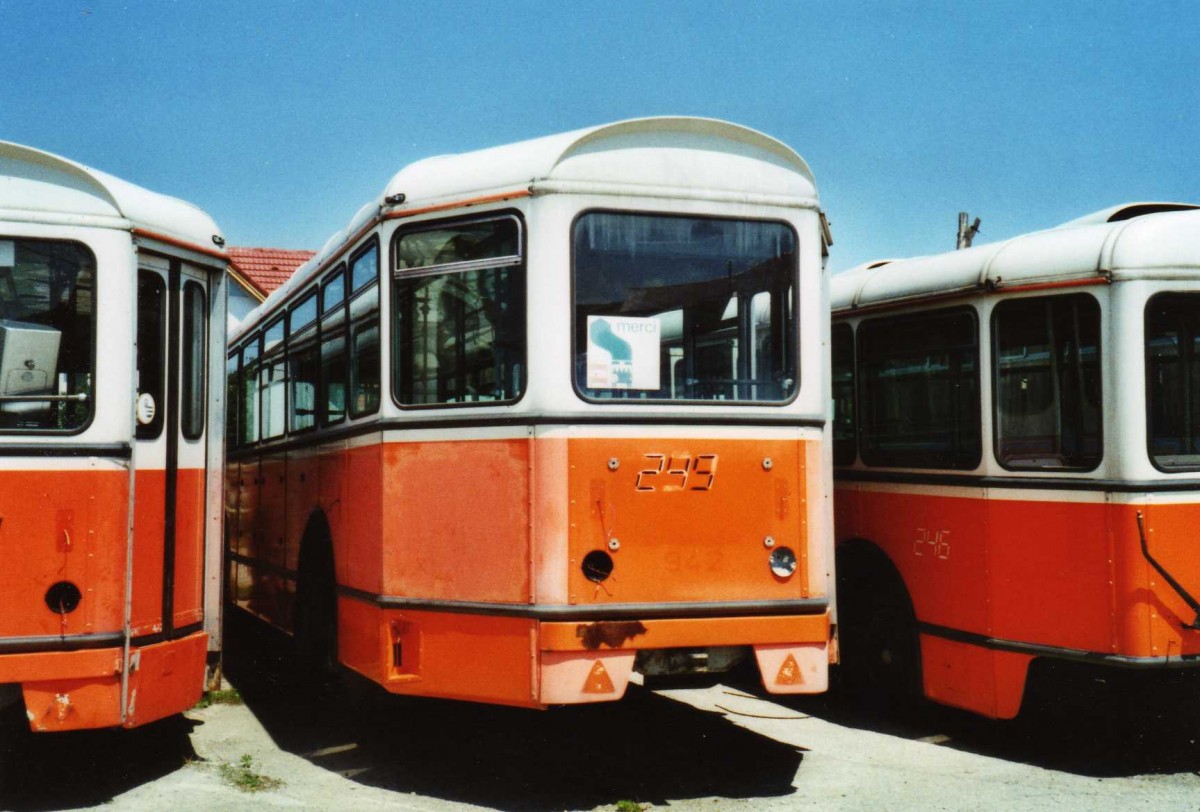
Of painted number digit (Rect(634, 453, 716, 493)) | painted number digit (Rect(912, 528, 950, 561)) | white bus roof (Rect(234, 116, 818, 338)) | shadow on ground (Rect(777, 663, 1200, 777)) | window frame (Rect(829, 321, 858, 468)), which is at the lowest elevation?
shadow on ground (Rect(777, 663, 1200, 777))

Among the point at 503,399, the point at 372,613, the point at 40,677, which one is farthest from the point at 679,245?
the point at 40,677

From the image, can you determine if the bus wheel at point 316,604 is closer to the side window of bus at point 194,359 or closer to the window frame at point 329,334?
the window frame at point 329,334

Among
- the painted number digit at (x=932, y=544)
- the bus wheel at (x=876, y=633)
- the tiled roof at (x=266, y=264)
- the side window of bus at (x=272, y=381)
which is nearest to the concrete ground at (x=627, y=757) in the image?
the bus wheel at (x=876, y=633)

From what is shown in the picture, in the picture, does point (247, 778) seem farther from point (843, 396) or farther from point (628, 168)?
point (843, 396)

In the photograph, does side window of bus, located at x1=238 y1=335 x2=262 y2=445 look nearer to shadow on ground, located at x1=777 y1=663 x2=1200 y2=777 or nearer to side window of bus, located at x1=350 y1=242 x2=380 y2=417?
side window of bus, located at x1=350 y1=242 x2=380 y2=417

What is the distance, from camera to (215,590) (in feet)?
21.4

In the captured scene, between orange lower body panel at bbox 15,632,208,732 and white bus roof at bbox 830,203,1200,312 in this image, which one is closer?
orange lower body panel at bbox 15,632,208,732

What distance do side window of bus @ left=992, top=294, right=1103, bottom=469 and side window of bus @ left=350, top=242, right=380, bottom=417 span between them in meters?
3.48

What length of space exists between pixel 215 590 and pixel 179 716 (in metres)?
1.77

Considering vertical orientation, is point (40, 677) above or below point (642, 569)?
below

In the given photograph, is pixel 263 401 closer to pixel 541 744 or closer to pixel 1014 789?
pixel 541 744

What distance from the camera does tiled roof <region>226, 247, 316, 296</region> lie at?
1090 inches

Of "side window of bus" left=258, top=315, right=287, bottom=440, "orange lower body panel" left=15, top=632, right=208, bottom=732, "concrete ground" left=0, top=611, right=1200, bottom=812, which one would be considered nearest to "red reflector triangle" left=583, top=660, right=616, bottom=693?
"concrete ground" left=0, top=611, right=1200, bottom=812

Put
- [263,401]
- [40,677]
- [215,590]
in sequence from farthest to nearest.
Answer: [263,401] → [215,590] → [40,677]
